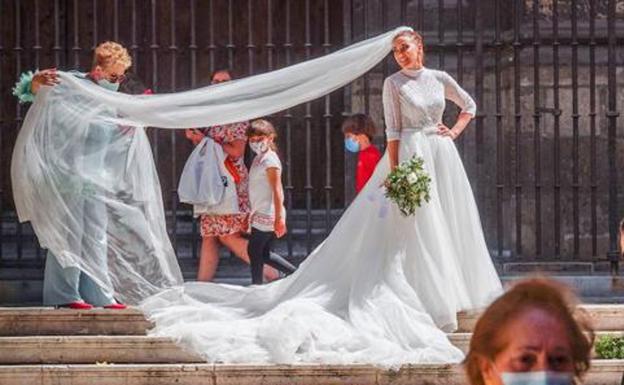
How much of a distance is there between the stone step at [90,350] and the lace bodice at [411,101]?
1.46m

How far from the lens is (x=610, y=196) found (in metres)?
13.5

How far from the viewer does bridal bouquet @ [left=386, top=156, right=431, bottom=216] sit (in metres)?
10.6

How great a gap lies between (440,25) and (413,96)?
9.21 ft

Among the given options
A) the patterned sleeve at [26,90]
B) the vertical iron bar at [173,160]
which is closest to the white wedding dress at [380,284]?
the patterned sleeve at [26,90]

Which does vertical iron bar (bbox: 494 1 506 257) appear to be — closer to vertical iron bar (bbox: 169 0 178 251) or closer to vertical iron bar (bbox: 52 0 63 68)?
vertical iron bar (bbox: 169 0 178 251)

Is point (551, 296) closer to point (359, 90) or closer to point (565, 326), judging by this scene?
point (565, 326)

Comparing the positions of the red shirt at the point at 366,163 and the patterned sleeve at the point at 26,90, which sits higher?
the patterned sleeve at the point at 26,90

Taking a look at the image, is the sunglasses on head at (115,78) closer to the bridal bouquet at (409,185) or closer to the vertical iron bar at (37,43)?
the bridal bouquet at (409,185)

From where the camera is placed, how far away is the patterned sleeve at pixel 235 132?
12.4 metres

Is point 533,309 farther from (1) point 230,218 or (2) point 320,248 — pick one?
(1) point 230,218

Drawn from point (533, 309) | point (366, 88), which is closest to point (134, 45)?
point (366, 88)

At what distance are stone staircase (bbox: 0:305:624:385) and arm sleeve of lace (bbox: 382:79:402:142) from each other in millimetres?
1241

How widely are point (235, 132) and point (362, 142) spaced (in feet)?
3.43

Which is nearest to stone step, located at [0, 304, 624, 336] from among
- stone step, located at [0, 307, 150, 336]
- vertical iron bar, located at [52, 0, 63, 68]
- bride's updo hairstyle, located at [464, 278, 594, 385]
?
stone step, located at [0, 307, 150, 336]
